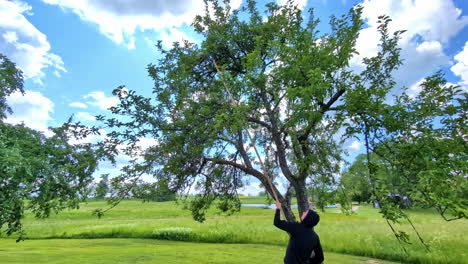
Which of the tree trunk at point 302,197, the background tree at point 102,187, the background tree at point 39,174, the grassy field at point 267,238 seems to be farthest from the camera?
the grassy field at point 267,238

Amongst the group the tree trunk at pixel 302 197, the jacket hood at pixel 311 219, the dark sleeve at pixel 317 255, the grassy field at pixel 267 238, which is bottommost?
the grassy field at pixel 267 238

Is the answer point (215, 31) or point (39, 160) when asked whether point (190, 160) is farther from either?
point (215, 31)

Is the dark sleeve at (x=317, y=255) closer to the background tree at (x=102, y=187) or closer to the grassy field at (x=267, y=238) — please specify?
the background tree at (x=102, y=187)

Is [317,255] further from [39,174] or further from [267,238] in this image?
[267,238]

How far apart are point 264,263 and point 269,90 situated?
834cm

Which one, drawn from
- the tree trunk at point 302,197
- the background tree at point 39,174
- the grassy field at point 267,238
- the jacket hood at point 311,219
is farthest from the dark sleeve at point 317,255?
the grassy field at point 267,238

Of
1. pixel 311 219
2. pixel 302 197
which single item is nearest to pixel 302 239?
pixel 311 219

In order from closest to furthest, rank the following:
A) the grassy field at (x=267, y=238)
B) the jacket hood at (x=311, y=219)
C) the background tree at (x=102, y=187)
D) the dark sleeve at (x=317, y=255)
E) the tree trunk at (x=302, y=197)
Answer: the jacket hood at (x=311, y=219), the dark sleeve at (x=317, y=255), the background tree at (x=102, y=187), the tree trunk at (x=302, y=197), the grassy field at (x=267, y=238)

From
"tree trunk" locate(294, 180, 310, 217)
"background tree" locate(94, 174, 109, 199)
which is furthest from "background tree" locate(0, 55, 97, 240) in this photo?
"tree trunk" locate(294, 180, 310, 217)

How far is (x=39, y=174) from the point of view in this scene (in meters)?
9.06

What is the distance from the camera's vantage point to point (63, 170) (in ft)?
31.3

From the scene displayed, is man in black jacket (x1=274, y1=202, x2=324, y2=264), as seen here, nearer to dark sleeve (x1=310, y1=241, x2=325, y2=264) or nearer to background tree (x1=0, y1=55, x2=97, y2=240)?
dark sleeve (x1=310, y1=241, x2=325, y2=264)

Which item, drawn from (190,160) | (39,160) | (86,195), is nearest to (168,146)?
(190,160)

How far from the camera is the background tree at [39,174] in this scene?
769cm
